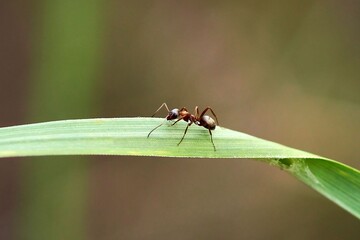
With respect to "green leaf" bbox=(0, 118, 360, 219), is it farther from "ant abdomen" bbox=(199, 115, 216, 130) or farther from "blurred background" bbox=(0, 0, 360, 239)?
"blurred background" bbox=(0, 0, 360, 239)

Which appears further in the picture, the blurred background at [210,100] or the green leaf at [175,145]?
the blurred background at [210,100]

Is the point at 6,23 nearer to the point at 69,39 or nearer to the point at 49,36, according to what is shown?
the point at 49,36

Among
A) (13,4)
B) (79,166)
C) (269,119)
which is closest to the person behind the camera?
(79,166)

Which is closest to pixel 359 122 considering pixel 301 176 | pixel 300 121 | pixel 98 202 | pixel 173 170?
pixel 300 121

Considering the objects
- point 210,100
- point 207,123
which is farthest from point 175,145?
point 210,100

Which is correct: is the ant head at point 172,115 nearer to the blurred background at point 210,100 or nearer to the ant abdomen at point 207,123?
the ant abdomen at point 207,123

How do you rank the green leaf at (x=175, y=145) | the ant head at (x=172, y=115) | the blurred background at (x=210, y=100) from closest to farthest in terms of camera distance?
the green leaf at (x=175, y=145) → the ant head at (x=172, y=115) → the blurred background at (x=210, y=100)

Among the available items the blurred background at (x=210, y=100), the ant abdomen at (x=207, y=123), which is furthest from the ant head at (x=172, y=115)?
the blurred background at (x=210, y=100)
